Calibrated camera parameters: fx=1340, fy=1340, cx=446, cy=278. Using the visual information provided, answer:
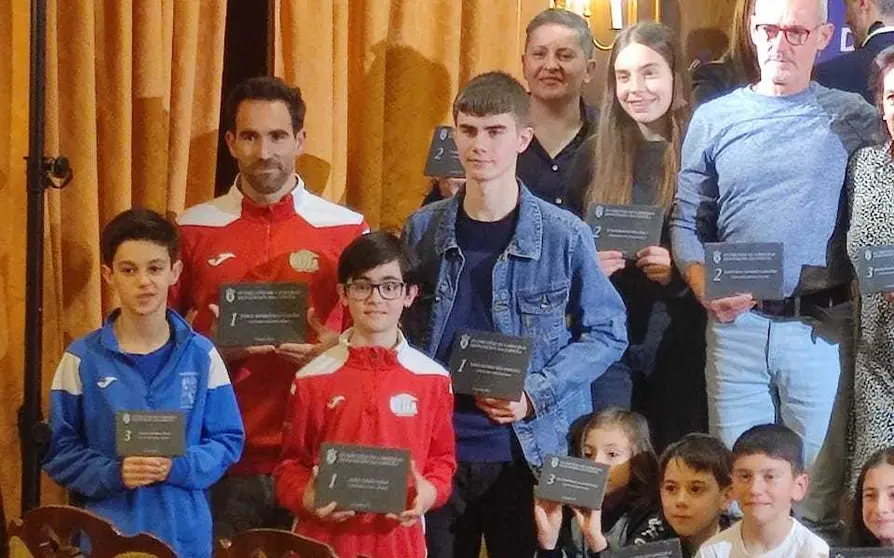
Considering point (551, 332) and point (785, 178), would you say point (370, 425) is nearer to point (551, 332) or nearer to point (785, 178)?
point (551, 332)

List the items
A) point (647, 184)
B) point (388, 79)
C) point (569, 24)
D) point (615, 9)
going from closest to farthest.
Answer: point (647, 184) → point (569, 24) → point (388, 79) → point (615, 9)

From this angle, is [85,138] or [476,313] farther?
[85,138]

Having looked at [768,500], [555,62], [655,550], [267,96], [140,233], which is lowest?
[655,550]

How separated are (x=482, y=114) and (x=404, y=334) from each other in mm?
525

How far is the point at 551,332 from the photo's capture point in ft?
9.59

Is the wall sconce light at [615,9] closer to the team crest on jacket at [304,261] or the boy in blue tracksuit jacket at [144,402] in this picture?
the team crest on jacket at [304,261]

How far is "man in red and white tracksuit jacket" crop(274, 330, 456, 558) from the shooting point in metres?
2.72

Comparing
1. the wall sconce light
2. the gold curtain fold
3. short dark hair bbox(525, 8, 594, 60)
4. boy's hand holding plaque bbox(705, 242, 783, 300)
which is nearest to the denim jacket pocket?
boy's hand holding plaque bbox(705, 242, 783, 300)

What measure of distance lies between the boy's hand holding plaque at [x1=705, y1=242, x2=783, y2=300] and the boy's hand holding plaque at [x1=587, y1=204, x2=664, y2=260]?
0.15m

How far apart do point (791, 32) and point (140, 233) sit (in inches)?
60.1

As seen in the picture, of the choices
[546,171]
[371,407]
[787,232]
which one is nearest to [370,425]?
[371,407]

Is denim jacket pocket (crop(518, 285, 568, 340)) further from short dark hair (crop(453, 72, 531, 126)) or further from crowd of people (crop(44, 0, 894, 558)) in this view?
short dark hair (crop(453, 72, 531, 126))

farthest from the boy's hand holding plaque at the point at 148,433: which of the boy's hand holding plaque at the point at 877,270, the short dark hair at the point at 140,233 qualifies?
the boy's hand holding plaque at the point at 877,270

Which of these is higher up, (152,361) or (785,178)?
(785,178)
